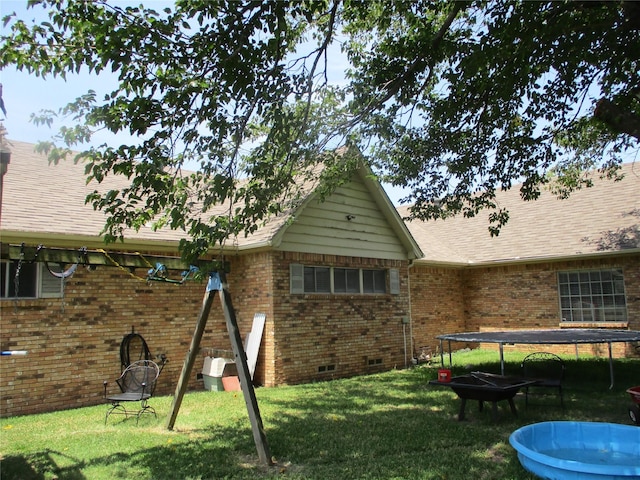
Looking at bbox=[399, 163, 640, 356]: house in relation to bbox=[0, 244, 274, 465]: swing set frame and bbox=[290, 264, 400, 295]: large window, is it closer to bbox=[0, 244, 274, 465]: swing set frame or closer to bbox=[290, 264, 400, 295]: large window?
bbox=[290, 264, 400, 295]: large window

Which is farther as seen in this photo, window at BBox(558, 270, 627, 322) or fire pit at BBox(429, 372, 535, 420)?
window at BBox(558, 270, 627, 322)

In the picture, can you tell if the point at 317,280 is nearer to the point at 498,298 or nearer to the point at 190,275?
the point at 190,275

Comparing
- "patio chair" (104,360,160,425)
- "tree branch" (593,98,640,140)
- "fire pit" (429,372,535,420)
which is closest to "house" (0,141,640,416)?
"patio chair" (104,360,160,425)

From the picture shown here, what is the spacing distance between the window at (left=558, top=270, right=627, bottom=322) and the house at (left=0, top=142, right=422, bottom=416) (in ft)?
17.7

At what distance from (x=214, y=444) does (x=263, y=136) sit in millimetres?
4841

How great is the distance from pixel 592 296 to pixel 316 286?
9100 millimetres

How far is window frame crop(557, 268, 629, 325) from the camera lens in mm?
15312

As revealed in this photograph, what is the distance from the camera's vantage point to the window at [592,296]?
15328 mm

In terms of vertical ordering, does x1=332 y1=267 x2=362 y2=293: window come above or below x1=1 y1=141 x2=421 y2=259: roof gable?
below

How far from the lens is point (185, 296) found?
11.7 m

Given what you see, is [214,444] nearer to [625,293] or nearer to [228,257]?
[228,257]

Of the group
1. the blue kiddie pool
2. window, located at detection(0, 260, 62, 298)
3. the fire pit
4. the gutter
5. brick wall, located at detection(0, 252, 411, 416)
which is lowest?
the blue kiddie pool

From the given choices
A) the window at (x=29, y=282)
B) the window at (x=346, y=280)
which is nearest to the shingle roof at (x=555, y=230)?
the window at (x=346, y=280)

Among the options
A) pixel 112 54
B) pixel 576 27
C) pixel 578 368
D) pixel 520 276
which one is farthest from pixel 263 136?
pixel 520 276
